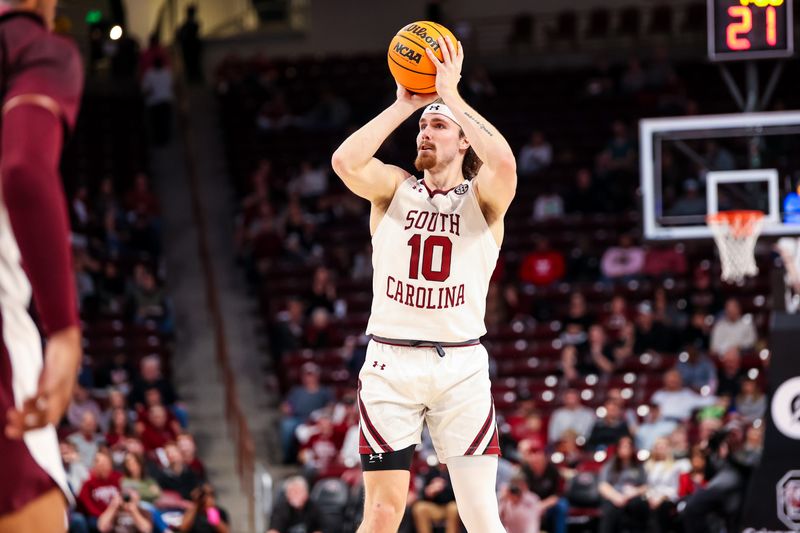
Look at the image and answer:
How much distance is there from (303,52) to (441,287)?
73.8 ft

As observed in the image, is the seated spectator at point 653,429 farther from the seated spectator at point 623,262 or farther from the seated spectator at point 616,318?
the seated spectator at point 623,262

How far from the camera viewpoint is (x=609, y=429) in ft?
47.8

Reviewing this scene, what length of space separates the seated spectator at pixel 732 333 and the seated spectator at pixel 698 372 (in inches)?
18.3

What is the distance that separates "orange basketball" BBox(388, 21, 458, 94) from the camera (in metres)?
5.86

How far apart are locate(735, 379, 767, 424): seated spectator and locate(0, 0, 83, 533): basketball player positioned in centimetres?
1287

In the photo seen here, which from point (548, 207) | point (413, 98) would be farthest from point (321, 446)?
point (413, 98)

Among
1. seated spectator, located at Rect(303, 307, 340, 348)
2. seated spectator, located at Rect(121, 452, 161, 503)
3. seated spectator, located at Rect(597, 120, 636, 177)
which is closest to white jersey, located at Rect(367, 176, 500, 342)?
seated spectator, located at Rect(121, 452, 161, 503)

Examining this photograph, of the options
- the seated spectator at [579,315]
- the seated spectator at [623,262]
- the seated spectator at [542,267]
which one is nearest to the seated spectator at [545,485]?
the seated spectator at [579,315]

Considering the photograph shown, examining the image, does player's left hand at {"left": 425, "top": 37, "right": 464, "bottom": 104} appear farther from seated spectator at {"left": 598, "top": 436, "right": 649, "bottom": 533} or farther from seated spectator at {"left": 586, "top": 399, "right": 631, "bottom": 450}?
seated spectator at {"left": 586, "top": 399, "right": 631, "bottom": 450}

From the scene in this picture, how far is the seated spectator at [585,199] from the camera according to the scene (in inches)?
803

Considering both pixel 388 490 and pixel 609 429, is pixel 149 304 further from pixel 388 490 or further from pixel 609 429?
pixel 388 490

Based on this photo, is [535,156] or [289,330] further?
[535,156]

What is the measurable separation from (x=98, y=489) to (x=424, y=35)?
27.2ft

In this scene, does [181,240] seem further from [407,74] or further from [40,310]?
[40,310]
